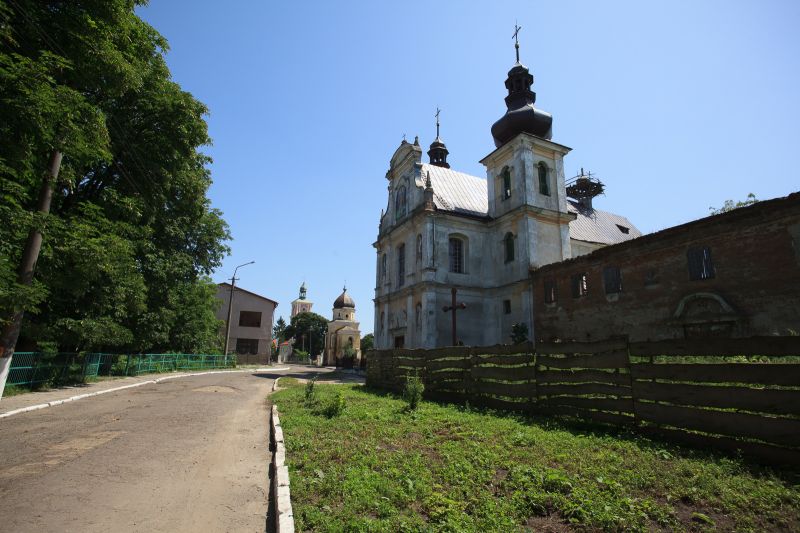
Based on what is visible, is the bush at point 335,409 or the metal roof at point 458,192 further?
the metal roof at point 458,192

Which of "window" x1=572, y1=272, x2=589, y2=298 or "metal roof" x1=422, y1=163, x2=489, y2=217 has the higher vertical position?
"metal roof" x1=422, y1=163, x2=489, y2=217

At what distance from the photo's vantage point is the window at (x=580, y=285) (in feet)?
70.8

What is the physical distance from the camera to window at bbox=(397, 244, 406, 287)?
31.4m

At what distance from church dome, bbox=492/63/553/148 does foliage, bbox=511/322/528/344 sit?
44.2ft

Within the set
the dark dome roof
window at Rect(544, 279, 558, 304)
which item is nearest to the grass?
window at Rect(544, 279, 558, 304)

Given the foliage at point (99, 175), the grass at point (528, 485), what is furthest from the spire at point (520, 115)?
the grass at point (528, 485)

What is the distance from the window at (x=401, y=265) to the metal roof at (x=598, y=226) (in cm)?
1433

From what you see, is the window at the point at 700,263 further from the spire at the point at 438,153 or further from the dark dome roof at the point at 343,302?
the dark dome roof at the point at 343,302

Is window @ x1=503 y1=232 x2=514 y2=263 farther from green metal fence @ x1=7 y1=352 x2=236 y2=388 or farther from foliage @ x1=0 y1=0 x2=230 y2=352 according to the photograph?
green metal fence @ x1=7 y1=352 x2=236 y2=388

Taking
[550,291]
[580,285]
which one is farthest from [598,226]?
[580,285]

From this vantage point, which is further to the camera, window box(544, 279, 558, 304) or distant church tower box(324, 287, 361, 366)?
distant church tower box(324, 287, 361, 366)

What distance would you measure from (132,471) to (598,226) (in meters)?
40.3

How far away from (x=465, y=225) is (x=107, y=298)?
21.3m

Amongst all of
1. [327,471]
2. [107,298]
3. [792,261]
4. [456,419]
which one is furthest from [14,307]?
[792,261]
